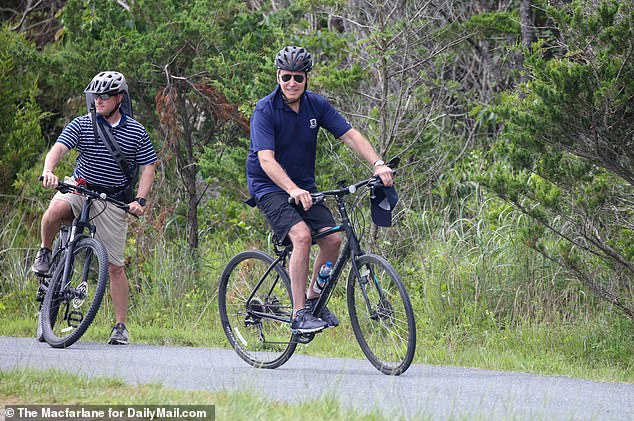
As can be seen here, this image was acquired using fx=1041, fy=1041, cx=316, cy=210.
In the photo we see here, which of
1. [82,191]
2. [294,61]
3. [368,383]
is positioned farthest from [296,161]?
[82,191]

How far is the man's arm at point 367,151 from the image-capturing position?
7336 mm

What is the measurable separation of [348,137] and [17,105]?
7.53 metres

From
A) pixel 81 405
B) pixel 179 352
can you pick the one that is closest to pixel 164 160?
pixel 179 352

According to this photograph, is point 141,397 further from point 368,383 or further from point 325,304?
point 325,304

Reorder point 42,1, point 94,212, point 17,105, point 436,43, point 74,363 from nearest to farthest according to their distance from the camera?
point 74,363 < point 94,212 < point 436,43 < point 17,105 < point 42,1

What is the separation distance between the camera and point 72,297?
9000 millimetres

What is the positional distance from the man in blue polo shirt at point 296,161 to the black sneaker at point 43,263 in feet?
8.23

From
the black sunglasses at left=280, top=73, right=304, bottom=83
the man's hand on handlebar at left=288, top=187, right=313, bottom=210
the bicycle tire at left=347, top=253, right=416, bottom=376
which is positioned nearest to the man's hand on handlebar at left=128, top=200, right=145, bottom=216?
the black sunglasses at left=280, top=73, right=304, bottom=83

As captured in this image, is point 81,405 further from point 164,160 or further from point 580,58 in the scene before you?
point 164,160

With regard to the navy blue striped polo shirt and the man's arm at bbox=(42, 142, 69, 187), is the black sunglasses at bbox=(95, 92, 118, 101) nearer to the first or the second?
the navy blue striped polo shirt

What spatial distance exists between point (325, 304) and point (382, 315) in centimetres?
59

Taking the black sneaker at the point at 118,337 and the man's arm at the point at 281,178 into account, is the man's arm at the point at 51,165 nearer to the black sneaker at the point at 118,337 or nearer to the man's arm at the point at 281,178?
the black sneaker at the point at 118,337

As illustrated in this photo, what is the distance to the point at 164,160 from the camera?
12.5 m

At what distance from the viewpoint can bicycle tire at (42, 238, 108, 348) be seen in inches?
352
